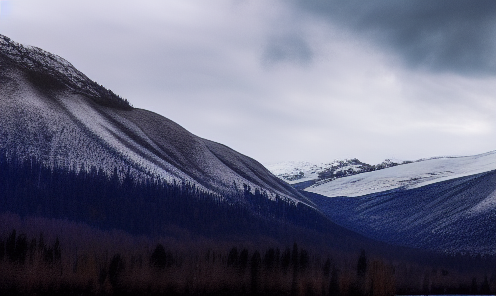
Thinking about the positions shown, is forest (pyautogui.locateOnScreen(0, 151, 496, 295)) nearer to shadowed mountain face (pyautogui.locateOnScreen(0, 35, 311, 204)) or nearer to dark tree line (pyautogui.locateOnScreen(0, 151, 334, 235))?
dark tree line (pyautogui.locateOnScreen(0, 151, 334, 235))

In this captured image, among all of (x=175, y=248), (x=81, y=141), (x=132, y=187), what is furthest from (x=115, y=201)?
(x=81, y=141)

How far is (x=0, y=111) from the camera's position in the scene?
155 meters

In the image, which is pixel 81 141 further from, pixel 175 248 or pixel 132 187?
pixel 175 248

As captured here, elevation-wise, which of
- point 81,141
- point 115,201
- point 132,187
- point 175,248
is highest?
point 81,141

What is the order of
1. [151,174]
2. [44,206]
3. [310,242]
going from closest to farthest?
[44,206] → [151,174] → [310,242]

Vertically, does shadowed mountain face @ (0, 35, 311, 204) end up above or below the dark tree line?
above

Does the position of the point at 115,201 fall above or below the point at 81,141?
below

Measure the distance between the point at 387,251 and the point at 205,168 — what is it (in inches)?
2422

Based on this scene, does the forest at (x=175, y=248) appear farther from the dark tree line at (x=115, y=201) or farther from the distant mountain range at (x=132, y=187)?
the distant mountain range at (x=132, y=187)

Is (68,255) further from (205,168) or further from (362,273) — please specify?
(205,168)

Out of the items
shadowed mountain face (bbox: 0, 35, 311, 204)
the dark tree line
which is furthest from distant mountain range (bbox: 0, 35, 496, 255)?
shadowed mountain face (bbox: 0, 35, 311, 204)

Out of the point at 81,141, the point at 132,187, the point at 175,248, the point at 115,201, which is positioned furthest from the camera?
the point at 81,141

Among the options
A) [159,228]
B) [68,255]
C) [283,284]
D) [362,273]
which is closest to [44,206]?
[159,228]

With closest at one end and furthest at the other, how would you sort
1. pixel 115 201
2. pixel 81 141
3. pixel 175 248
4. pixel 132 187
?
pixel 175 248 → pixel 115 201 → pixel 132 187 → pixel 81 141
